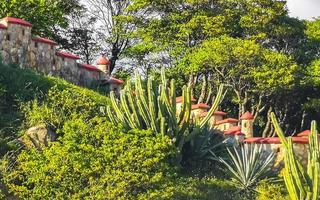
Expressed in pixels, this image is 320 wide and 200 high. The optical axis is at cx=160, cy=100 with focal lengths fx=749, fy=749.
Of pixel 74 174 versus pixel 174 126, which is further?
pixel 174 126

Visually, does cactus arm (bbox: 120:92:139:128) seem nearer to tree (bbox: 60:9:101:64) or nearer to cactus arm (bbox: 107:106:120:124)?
cactus arm (bbox: 107:106:120:124)

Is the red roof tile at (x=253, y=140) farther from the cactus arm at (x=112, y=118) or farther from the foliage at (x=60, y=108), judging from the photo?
the cactus arm at (x=112, y=118)

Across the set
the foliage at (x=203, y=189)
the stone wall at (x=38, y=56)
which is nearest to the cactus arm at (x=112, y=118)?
the foliage at (x=203, y=189)

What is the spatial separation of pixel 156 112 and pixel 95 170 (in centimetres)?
332

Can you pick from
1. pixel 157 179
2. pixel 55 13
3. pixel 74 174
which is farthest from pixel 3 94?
pixel 55 13

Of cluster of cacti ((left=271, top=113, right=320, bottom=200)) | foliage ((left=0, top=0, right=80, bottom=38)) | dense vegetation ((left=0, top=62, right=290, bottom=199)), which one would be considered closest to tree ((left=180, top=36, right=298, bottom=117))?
foliage ((left=0, top=0, right=80, bottom=38))

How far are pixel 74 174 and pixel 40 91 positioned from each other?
16.2 feet

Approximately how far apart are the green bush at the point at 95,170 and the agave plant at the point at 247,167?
2551 millimetres

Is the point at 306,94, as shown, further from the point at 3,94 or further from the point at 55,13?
the point at 3,94

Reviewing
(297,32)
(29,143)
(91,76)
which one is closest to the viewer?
(29,143)

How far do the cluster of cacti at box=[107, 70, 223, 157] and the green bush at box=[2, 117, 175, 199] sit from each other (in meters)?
1.32

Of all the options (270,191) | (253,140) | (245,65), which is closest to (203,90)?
(245,65)

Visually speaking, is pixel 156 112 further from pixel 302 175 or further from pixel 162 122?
pixel 302 175

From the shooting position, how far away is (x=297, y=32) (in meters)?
36.5
